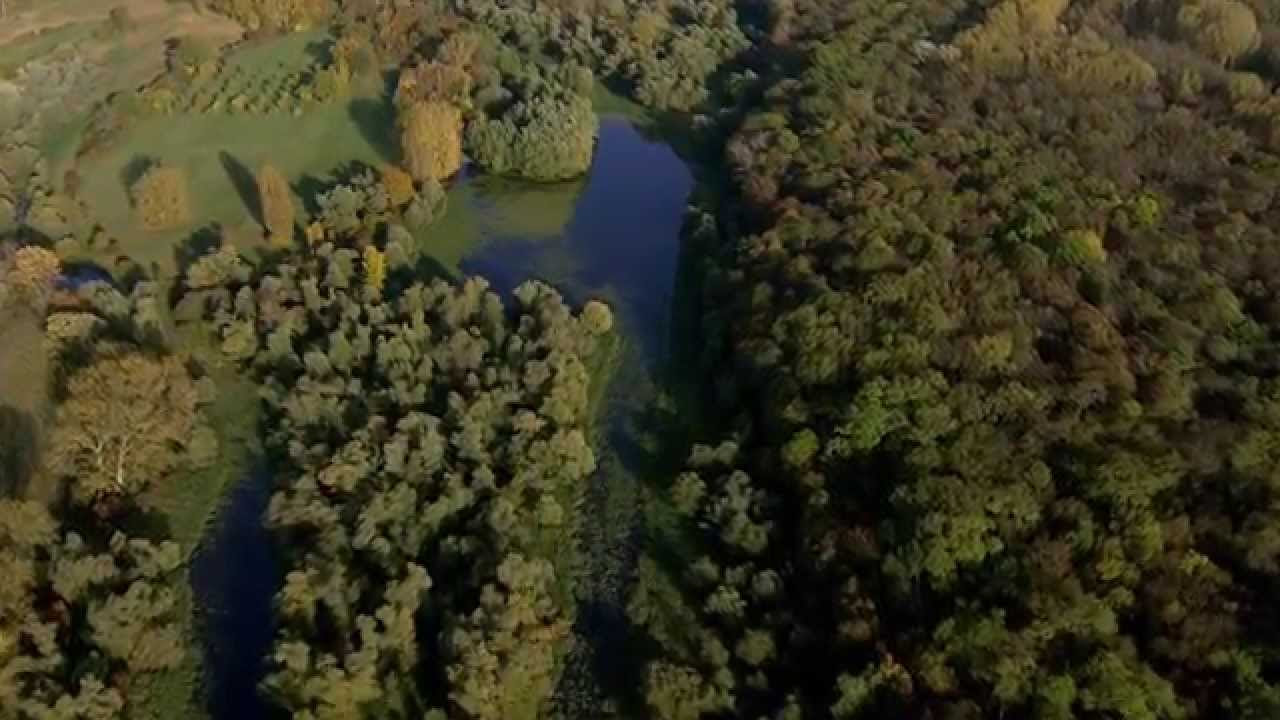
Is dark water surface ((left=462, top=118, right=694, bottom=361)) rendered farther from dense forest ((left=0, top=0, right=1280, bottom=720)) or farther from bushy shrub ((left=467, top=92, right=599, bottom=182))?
dense forest ((left=0, top=0, right=1280, bottom=720))

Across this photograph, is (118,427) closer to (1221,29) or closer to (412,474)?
(412,474)

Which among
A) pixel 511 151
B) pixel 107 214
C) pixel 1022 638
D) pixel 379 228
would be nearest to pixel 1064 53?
pixel 511 151

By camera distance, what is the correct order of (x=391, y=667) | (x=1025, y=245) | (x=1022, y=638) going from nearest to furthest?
1. (x=1022, y=638)
2. (x=391, y=667)
3. (x=1025, y=245)

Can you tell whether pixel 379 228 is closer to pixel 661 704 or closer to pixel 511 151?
pixel 511 151

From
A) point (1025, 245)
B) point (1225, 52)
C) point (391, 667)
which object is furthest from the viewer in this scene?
point (1225, 52)

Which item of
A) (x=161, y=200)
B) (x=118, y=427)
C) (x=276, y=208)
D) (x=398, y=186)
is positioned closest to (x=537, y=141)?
(x=398, y=186)
